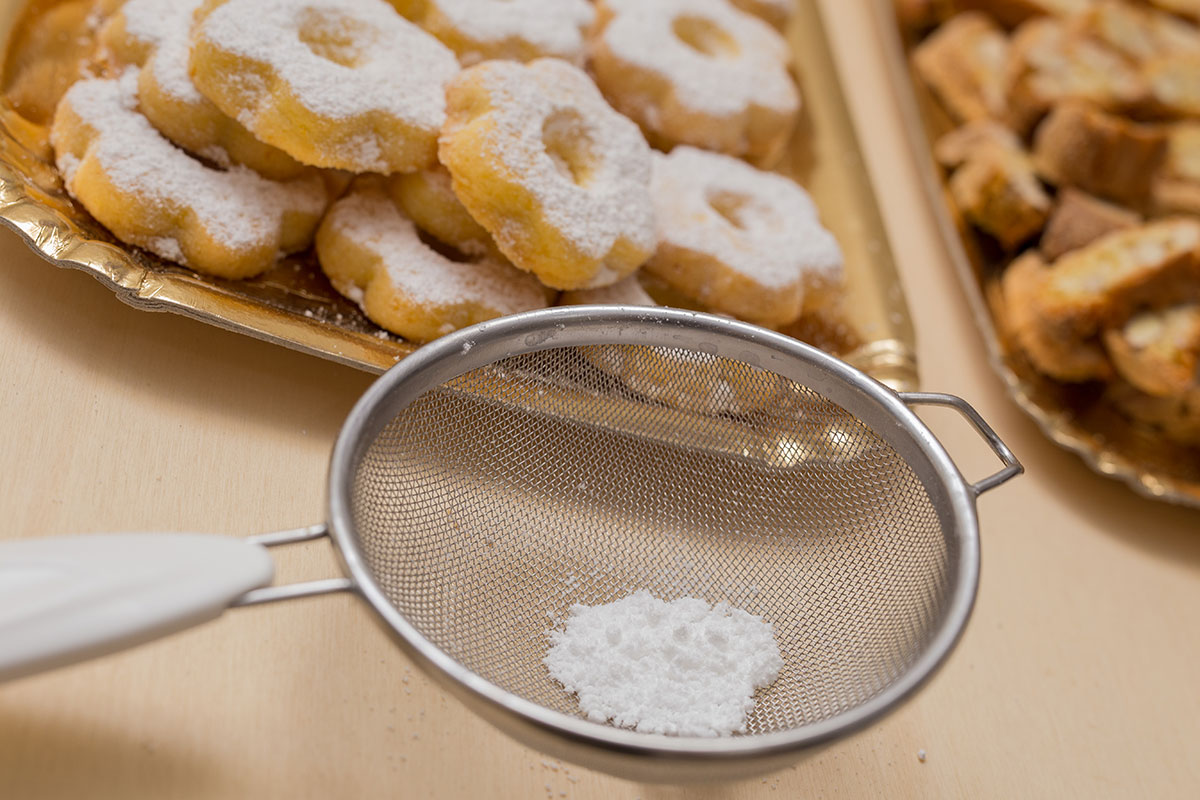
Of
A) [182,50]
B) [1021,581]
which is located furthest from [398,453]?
[1021,581]

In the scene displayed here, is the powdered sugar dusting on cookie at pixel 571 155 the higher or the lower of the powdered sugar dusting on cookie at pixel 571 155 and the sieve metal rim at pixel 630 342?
the higher

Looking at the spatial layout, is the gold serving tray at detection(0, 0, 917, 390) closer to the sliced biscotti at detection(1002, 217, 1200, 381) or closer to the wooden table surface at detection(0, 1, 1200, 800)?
the wooden table surface at detection(0, 1, 1200, 800)

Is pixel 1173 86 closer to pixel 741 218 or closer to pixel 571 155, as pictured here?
pixel 741 218

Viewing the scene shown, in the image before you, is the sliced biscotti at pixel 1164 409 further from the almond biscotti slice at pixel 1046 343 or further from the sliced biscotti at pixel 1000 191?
the sliced biscotti at pixel 1000 191

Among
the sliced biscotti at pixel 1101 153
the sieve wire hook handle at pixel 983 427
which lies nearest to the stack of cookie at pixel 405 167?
the sieve wire hook handle at pixel 983 427

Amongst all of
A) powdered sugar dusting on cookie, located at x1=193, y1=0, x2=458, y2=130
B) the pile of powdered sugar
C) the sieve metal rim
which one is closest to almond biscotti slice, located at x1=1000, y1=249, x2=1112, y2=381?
the sieve metal rim

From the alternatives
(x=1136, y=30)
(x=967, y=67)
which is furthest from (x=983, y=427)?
(x=1136, y=30)
